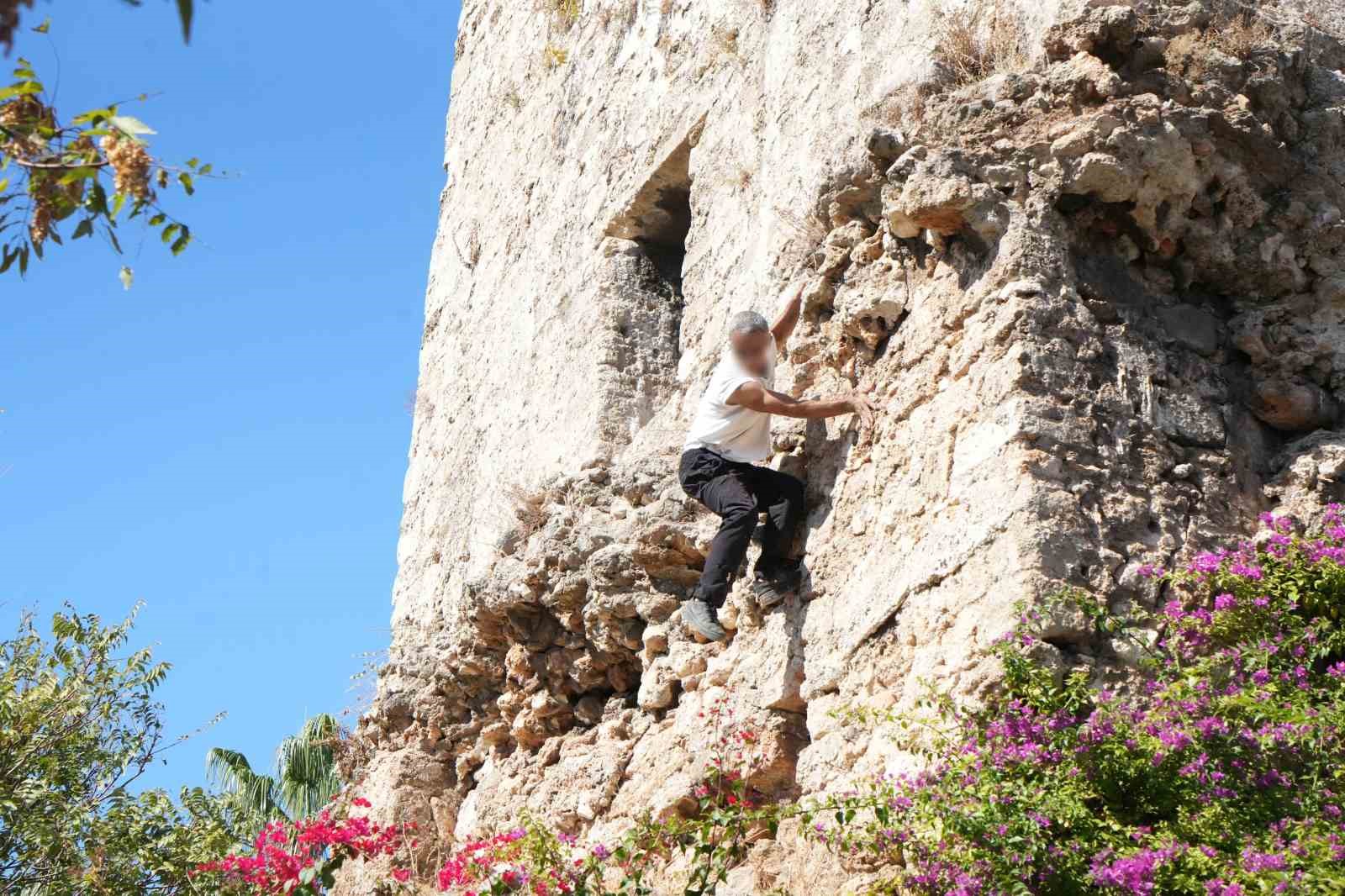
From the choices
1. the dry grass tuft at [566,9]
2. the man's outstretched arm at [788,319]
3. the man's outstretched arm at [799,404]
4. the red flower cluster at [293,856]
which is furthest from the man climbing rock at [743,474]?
the dry grass tuft at [566,9]

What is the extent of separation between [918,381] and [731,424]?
980 mm

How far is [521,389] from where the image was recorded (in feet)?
35.0

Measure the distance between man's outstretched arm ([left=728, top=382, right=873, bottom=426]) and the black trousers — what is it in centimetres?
33

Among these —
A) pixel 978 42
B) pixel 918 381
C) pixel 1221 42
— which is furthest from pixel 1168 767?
pixel 978 42

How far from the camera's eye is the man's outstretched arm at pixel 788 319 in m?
7.20

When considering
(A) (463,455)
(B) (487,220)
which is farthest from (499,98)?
(A) (463,455)

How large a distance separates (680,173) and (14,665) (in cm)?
524

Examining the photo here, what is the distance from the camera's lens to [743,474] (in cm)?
671

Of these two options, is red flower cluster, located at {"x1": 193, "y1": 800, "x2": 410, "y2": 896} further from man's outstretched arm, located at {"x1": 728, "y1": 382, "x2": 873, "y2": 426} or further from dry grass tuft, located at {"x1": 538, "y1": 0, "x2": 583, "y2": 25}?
dry grass tuft, located at {"x1": 538, "y1": 0, "x2": 583, "y2": 25}

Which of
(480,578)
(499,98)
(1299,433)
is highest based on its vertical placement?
(499,98)

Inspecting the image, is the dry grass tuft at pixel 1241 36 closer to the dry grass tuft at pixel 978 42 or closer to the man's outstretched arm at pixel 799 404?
the dry grass tuft at pixel 978 42

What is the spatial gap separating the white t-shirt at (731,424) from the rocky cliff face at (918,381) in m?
0.23

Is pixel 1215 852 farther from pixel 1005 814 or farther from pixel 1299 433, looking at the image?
pixel 1299 433

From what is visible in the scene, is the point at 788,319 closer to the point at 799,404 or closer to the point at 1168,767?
the point at 799,404
